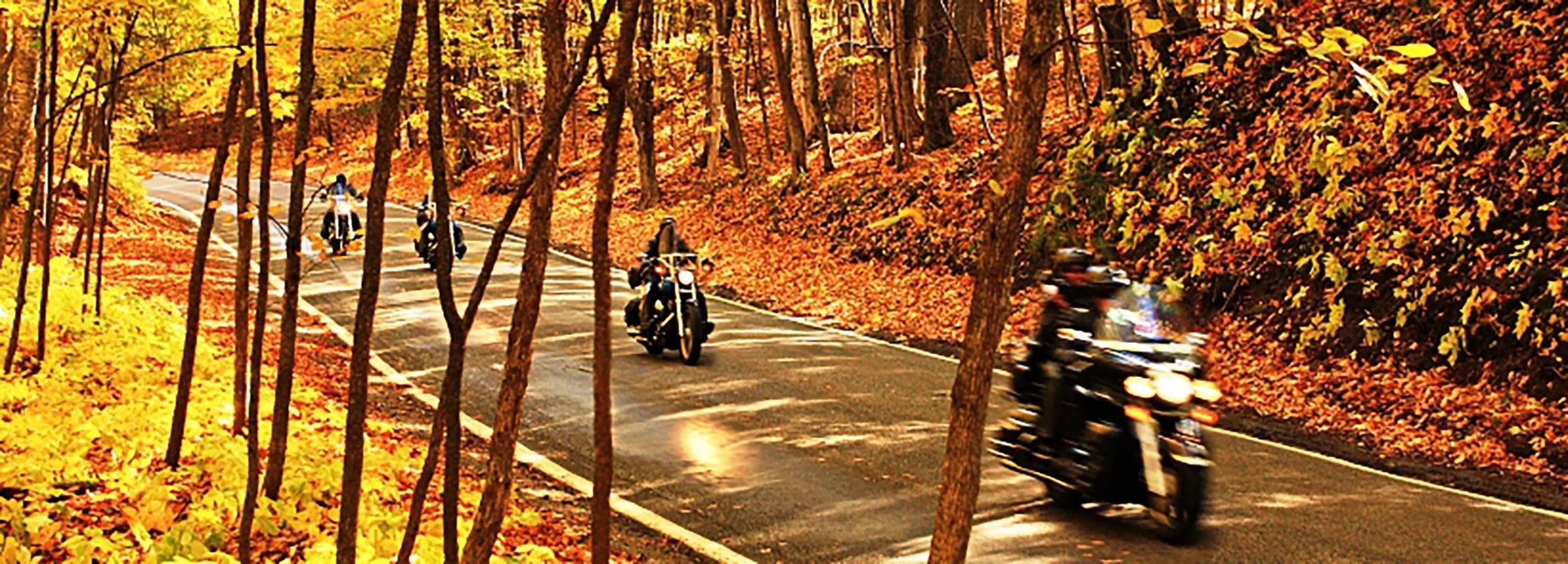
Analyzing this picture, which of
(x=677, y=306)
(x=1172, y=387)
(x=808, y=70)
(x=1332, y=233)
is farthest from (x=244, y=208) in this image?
(x=808, y=70)

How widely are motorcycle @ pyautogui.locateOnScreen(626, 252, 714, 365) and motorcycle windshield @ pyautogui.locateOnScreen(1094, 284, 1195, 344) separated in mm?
6379

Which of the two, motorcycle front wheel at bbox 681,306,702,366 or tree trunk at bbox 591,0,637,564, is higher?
tree trunk at bbox 591,0,637,564

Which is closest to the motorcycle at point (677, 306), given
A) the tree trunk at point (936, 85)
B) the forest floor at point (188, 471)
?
the forest floor at point (188, 471)

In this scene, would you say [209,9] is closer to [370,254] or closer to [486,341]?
[486,341]

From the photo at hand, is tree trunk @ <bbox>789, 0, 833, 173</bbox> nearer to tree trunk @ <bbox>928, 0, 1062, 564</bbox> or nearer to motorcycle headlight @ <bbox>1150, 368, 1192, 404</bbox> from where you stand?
motorcycle headlight @ <bbox>1150, 368, 1192, 404</bbox>

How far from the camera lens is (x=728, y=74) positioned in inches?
1193

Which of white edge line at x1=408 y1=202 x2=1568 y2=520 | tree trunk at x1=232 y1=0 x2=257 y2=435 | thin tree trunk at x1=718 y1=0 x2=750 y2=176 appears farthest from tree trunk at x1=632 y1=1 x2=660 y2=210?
tree trunk at x1=232 y1=0 x2=257 y2=435

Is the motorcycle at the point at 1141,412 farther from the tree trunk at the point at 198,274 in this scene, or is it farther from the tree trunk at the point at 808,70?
the tree trunk at the point at 808,70

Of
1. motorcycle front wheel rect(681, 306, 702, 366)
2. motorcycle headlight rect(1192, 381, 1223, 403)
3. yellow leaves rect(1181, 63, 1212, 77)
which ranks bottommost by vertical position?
motorcycle front wheel rect(681, 306, 702, 366)

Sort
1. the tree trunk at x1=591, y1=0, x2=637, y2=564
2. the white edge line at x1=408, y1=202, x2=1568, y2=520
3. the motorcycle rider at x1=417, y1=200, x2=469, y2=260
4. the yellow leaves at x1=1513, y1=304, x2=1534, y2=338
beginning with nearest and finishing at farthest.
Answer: the tree trunk at x1=591, y1=0, x2=637, y2=564
the white edge line at x1=408, y1=202, x2=1568, y2=520
the yellow leaves at x1=1513, y1=304, x2=1534, y2=338
the motorcycle rider at x1=417, y1=200, x2=469, y2=260

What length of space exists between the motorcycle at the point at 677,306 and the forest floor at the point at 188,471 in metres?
2.90

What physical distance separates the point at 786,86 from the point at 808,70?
3.46 feet

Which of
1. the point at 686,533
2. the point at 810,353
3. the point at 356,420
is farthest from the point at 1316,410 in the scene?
the point at 356,420

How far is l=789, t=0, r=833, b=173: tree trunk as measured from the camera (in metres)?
25.8
